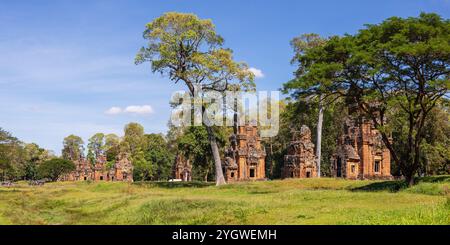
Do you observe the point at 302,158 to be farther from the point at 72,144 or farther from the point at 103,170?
the point at 72,144

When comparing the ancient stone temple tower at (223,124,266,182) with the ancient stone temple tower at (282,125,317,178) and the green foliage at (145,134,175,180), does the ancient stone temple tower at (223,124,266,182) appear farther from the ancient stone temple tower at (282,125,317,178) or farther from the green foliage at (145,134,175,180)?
the green foliage at (145,134,175,180)

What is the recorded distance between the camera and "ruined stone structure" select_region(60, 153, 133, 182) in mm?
73375

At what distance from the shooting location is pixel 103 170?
259ft

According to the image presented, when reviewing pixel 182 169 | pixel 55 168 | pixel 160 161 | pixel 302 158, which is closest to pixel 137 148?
pixel 160 161

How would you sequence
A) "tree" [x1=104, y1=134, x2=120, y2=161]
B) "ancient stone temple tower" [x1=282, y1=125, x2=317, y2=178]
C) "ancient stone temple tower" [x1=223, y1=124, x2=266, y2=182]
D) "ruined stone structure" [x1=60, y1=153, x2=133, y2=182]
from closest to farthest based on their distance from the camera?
1. "ancient stone temple tower" [x1=282, y1=125, x2=317, y2=178]
2. "ancient stone temple tower" [x1=223, y1=124, x2=266, y2=182]
3. "ruined stone structure" [x1=60, y1=153, x2=133, y2=182]
4. "tree" [x1=104, y1=134, x2=120, y2=161]

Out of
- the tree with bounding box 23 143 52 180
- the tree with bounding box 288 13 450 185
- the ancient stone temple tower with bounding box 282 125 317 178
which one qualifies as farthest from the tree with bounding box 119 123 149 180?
the tree with bounding box 288 13 450 185

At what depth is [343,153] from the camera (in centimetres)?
4528

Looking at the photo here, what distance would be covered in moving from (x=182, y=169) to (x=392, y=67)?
46022 millimetres

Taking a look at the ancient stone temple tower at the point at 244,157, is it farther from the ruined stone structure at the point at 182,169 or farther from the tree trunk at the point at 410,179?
the tree trunk at the point at 410,179

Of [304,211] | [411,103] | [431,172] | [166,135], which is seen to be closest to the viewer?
[304,211]

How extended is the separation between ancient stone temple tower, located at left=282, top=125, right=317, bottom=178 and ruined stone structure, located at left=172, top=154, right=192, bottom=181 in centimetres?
2320
